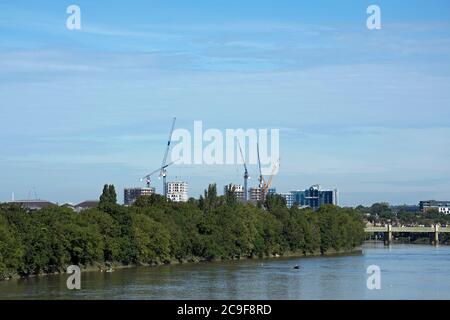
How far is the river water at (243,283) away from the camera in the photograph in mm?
46312

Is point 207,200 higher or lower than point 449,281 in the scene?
higher

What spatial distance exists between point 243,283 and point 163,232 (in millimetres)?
22332

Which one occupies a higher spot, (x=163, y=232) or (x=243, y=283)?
(x=163, y=232)

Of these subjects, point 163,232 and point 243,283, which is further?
point 163,232

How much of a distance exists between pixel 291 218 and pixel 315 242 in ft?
11.1

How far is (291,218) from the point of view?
101 metres

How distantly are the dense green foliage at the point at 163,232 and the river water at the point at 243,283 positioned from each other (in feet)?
6.61

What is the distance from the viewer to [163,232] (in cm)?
7594

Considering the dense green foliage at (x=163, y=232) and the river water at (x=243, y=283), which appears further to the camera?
the dense green foliage at (x=163, y=232)
